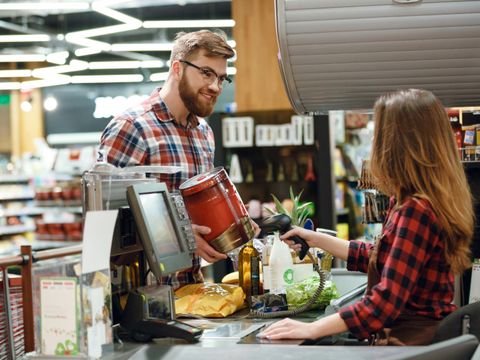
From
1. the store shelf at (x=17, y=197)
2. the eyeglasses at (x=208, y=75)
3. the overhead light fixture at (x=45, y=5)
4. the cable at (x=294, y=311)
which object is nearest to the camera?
the cable at (x=294, y=311)

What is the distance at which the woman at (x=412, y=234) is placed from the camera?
6.32ft

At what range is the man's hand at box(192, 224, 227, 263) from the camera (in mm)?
2494

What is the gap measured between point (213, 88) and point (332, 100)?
656 millimetres

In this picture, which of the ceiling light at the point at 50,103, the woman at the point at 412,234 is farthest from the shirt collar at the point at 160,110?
the ceiling light at the point at 50,103

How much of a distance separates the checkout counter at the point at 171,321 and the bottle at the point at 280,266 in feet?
0.89

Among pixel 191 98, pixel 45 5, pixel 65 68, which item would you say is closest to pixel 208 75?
pixel 191 98

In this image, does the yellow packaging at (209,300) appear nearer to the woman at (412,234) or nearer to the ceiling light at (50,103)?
the woman at (412,234)

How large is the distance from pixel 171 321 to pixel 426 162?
0.83 m

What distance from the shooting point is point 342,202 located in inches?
353

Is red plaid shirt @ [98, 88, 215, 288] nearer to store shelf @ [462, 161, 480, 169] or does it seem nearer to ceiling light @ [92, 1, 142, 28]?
store shelf @ [462, 161, 480, 169]

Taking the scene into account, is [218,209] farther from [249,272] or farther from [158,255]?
[158,255]

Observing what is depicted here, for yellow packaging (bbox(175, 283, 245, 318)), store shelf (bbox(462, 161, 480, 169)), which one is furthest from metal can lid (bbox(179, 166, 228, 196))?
store shelf (bbox(462, 161, 480, 169))

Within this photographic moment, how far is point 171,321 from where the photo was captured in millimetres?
2080

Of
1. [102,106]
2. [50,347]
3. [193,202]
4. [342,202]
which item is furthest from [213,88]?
[102,106]
